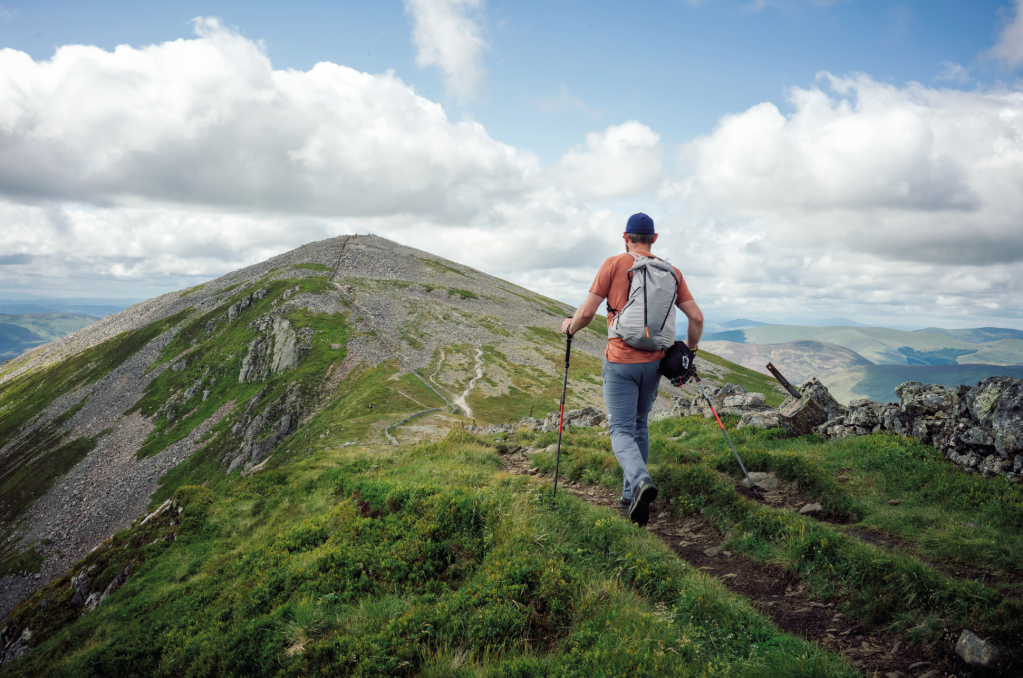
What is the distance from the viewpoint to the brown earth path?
529 cm

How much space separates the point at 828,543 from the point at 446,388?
5142cm

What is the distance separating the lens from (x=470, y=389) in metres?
58.7

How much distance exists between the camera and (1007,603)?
542 centimetres

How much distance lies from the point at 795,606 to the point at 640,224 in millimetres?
6678

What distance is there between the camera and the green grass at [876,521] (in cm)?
578

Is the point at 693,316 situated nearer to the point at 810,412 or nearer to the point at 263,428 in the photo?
the point at 810,412

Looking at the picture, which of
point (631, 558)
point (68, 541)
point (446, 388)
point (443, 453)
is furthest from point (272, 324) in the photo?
point (631, 558)

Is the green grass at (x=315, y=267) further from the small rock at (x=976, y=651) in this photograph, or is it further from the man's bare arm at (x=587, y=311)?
the small rock at (x=976, y=651)

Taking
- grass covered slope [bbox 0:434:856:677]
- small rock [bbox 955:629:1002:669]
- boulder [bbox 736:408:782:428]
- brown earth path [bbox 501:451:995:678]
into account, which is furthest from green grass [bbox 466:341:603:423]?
small rock [bbox 955:629:1002:669]

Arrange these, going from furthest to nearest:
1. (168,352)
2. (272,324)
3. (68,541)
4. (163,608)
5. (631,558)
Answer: (168,352), (272,324), (68,541), (163,608), (631,558)

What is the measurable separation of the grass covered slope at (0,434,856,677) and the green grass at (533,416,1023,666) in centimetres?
172

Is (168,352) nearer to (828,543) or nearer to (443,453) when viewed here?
(443,453)

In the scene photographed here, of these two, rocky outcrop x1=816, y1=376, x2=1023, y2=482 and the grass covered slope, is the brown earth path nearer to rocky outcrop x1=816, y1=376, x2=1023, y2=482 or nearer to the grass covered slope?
the grass covered slope

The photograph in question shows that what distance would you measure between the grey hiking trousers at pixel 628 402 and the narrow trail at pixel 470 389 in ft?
130
